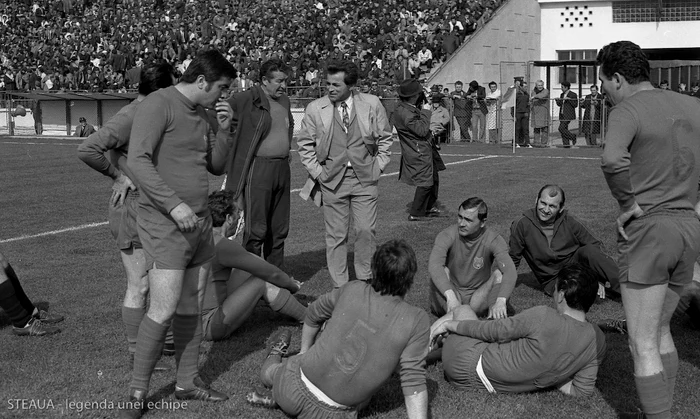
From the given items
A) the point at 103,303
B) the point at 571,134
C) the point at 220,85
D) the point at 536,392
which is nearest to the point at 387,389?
the point at 536,392

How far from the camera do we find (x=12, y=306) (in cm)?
666

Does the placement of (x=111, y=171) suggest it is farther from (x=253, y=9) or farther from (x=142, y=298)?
(x=253, y=9)

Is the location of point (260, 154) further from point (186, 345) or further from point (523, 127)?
point (523, 127)

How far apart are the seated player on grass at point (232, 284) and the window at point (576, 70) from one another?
2631cm

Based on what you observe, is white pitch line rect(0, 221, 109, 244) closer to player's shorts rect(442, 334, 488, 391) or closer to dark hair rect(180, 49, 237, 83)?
dark hair rect(180, 49, 237, 83)

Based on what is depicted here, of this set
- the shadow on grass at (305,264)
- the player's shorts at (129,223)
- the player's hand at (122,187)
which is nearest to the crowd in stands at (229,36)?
the shadow on grass at (305,264)

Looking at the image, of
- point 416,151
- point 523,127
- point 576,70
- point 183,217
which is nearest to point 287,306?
point 183,217

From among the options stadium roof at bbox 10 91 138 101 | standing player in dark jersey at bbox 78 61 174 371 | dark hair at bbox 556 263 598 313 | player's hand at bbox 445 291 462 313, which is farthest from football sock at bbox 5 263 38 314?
stadium roof at bbox 10 91 138 101

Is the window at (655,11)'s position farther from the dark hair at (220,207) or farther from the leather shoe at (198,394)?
the leather shoe at (198,394)

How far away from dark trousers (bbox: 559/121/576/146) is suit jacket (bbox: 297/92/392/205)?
19.3 meters

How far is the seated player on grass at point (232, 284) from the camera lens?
6.42 metres

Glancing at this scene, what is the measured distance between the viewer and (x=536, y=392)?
5430 millimetres

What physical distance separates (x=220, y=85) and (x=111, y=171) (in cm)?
122

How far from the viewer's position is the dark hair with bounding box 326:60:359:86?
7566mm
